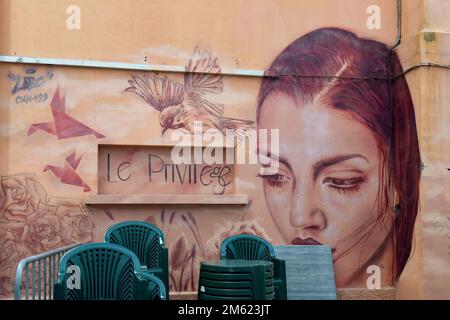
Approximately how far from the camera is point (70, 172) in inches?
291

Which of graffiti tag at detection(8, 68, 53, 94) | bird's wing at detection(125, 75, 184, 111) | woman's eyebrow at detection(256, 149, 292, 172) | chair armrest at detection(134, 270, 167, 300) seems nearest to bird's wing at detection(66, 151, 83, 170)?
graffiti tag at detection(8, 68, 53, 94)

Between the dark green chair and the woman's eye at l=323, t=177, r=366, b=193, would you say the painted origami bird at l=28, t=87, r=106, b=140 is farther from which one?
the woman's eye at l=323, t=177, r=366, b=193

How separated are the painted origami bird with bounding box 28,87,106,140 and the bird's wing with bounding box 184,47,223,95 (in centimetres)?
136

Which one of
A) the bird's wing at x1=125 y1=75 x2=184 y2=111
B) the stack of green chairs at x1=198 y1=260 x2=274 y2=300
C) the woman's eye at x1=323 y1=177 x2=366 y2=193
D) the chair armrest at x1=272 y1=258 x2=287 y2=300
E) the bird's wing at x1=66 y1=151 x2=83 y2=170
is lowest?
the chair armrest at x1=272 y1=258 x2=287 y2=300

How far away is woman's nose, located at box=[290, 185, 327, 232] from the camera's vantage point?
7906 mm

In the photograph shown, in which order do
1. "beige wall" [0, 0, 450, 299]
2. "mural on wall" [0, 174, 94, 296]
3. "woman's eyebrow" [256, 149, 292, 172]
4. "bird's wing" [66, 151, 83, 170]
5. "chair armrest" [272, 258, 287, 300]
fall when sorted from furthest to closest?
1. "woman's eyebrow" [256, 149, 292, 172]
2. "bird's wing" [66, 151, 83, 170]
3. "beige wall" [0, 0, 450, 299]
4. "mural on wall" [0, 174, 94, 296]
5. "chair armrest" [272, 258, 287, 300]

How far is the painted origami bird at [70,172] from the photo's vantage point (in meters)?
7.34

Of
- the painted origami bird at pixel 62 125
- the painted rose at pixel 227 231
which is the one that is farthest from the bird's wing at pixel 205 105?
the painted rose at pixel 227 231

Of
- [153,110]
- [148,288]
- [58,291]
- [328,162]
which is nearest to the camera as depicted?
[58,291]

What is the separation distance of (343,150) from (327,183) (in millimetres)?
502

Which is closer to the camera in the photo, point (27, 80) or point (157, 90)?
point (27, 80)

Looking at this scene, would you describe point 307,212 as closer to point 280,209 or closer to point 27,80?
point 280,209

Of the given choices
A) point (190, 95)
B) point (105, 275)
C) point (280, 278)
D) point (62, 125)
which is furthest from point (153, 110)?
point (105, 275)
